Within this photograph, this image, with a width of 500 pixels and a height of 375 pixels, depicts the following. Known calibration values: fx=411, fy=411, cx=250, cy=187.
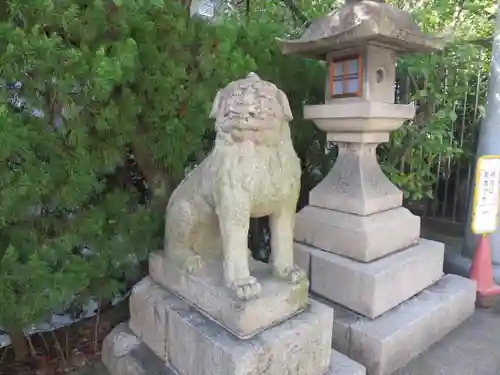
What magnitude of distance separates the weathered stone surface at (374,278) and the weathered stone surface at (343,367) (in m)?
0.43

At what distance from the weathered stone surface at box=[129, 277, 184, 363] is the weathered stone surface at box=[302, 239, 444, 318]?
100cm

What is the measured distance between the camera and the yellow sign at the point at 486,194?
310 centimetres

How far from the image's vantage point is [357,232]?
8.21 feet

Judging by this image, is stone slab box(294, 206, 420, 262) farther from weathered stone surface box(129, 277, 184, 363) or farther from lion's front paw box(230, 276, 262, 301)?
weathered stone surface box(129, 277, 184, 363)

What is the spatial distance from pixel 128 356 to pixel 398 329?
1488 millimetres

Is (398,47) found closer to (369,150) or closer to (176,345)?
(369,150)

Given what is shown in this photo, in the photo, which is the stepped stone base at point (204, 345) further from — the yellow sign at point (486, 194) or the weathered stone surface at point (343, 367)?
the yellow sign at point (486, 194)

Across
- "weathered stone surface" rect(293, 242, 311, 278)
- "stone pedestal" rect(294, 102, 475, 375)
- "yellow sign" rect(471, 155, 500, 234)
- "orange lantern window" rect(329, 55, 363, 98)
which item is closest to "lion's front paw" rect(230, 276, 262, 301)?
"stone pedestal" rect(294, 102, 475, 375)

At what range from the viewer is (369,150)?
9.00ft

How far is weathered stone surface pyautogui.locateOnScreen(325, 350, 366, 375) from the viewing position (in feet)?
→ 6.36

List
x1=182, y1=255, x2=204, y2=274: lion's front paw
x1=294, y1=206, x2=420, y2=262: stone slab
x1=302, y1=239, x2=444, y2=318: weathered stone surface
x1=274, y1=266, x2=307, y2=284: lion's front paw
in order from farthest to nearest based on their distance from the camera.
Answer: x1=294, y1=206, x2=420, y2=262: stone slab
x1=302, y1=239, x2=444, y2=318: weathered stone surface
x1=182, y1=255, x2=204, y2=274: lion's front paw
x1=274, y1=266, x2=307, y2=284: lion's front paw

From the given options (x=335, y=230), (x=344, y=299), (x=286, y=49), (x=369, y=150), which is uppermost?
(x=286, y=49)

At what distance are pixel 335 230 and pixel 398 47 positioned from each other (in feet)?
4.05

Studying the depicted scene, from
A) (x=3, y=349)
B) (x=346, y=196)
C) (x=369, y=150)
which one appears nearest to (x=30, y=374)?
(x=3, y=349)
